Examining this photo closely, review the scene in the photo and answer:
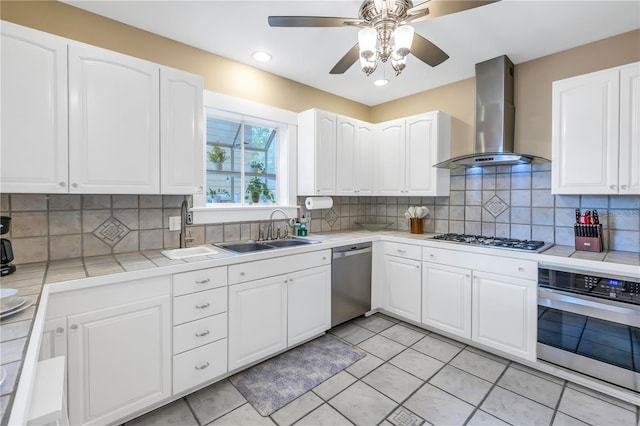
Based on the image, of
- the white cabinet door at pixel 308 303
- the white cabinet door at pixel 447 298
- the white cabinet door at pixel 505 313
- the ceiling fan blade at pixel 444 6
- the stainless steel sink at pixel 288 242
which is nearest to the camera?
the ceiling fan blade at pixel 444 6

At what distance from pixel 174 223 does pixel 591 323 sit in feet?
10.1

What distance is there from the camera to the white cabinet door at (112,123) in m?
1.72

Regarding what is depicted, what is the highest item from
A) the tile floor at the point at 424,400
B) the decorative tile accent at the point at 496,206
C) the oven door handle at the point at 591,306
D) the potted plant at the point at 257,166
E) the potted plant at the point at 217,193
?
the potted plant at the point at 257,166

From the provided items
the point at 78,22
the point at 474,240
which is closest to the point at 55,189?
the point at 78,22

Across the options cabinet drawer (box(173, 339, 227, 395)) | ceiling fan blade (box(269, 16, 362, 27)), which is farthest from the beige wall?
cabinet drawer (box(173, 339, 227, 395))

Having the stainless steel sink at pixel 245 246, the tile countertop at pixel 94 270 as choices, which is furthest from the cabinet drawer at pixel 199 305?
the stainless steel sink at pixel 245 246

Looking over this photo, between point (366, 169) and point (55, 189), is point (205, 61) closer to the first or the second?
point (55, 189)

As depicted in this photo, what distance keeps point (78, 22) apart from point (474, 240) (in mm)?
3545

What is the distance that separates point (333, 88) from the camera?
3.43 meters

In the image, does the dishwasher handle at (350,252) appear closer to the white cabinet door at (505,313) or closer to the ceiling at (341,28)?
the white cabinet door at (505,313)

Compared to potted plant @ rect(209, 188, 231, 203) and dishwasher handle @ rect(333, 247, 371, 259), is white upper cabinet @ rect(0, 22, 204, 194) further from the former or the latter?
dishwasher handle @ rect(333, 247, 371, 259)

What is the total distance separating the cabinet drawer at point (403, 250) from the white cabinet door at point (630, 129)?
1.52 meters

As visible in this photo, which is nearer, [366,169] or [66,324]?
[66,324]

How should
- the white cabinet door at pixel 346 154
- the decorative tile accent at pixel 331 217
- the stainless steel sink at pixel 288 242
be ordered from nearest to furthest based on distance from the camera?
the stainless steel sink at pixel 288 242
the white cabinet door at pixel 346 154
the decorative tile accent at pixel 331 217
